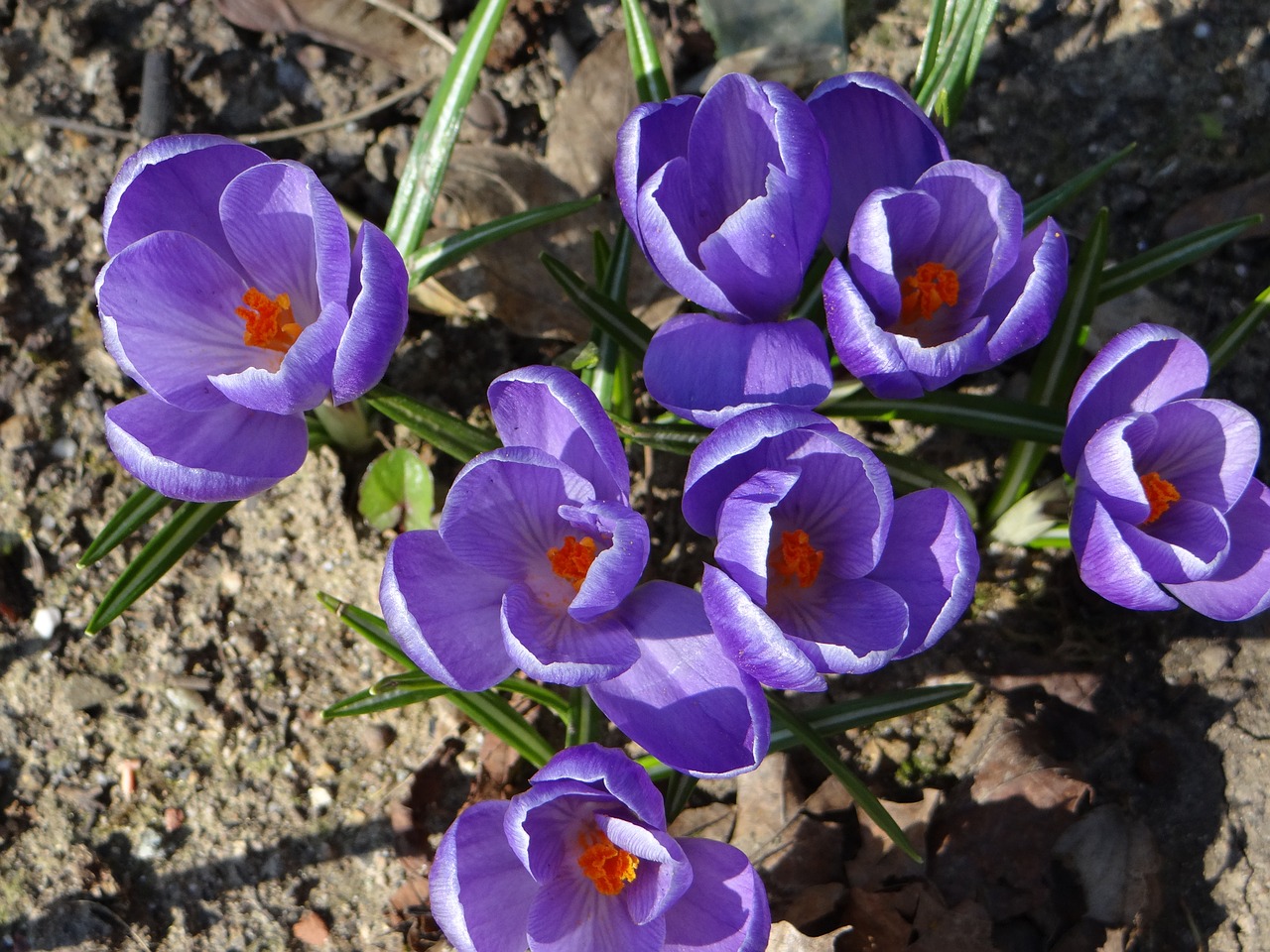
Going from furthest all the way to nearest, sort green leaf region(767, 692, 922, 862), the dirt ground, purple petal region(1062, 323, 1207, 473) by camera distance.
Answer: the dirt ground
green leaf region(767, 692, 922, 862)
purple petal region(1062, 323, 1207, 473)

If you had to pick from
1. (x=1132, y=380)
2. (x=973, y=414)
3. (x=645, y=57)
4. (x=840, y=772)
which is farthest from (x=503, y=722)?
(x=645, y=57)

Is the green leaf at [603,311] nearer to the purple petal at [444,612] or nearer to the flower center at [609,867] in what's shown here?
the purple petal at [444,612]

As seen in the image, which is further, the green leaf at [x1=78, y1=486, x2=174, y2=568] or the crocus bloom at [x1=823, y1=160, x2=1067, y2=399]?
the green leaf at [x1=78, y1=486, x2=174, y2=568]

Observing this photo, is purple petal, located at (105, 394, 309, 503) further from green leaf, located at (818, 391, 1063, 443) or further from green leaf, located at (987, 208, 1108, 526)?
green leaf, located at (987, 208, 1108, 526)

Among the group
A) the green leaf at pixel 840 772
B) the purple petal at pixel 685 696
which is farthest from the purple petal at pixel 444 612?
the green leaf at pixel 840 772

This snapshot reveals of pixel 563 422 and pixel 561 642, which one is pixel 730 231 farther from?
pixel 561 642

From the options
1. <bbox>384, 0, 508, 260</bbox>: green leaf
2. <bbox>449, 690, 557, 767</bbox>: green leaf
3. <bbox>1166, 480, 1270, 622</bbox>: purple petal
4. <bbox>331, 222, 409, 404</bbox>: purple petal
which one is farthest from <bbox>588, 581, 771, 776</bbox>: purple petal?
<bbox>384, 0, 508, 260</bbox>: green leaf
